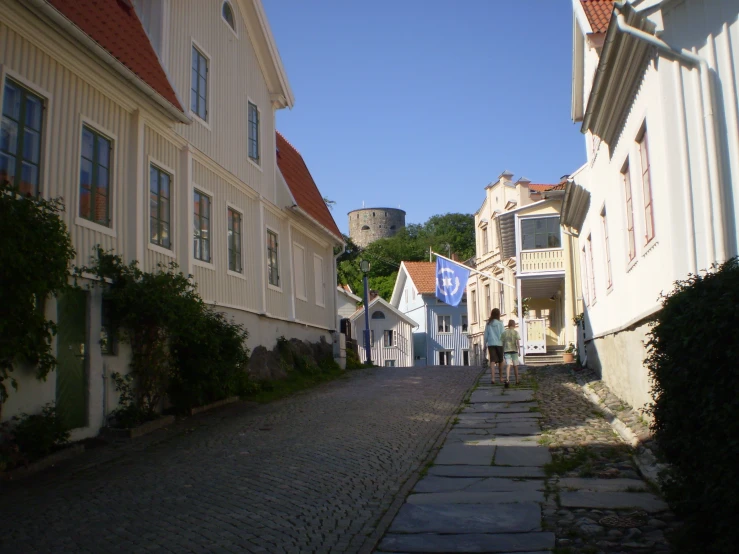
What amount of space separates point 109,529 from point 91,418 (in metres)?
4.35

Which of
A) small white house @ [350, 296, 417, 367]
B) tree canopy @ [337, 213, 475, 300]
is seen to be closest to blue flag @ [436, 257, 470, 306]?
small white house @ [350, 296, 417, 367]

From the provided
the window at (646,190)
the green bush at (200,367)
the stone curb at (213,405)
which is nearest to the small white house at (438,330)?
the stone curb at (213,405)

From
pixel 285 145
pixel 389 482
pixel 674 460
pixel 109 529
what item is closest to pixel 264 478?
pixel 389 482

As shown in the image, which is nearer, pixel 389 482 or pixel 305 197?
pixel 389 482

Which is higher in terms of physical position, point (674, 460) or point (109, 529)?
point (674, 460)

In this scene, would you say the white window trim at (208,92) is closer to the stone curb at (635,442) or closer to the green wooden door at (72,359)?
the green wooden door at (72,359)

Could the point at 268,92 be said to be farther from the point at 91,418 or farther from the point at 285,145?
the point at 91,418

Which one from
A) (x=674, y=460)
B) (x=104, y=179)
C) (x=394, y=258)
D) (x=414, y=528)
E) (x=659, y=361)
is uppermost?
(x=394, y=258)

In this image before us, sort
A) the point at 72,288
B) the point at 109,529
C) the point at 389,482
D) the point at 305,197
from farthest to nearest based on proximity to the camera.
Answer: the point at 305,197 < the point at 72,288 < the point at 389,482 < the point at 109,529

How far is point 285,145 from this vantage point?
75.4ft

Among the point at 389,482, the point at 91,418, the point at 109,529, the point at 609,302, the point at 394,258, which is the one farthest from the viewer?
the point at 394,258

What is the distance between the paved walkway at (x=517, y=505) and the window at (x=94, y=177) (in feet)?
18.9

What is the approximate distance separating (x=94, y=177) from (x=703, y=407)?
28.3 feet

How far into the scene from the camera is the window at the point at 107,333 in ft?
34.1
